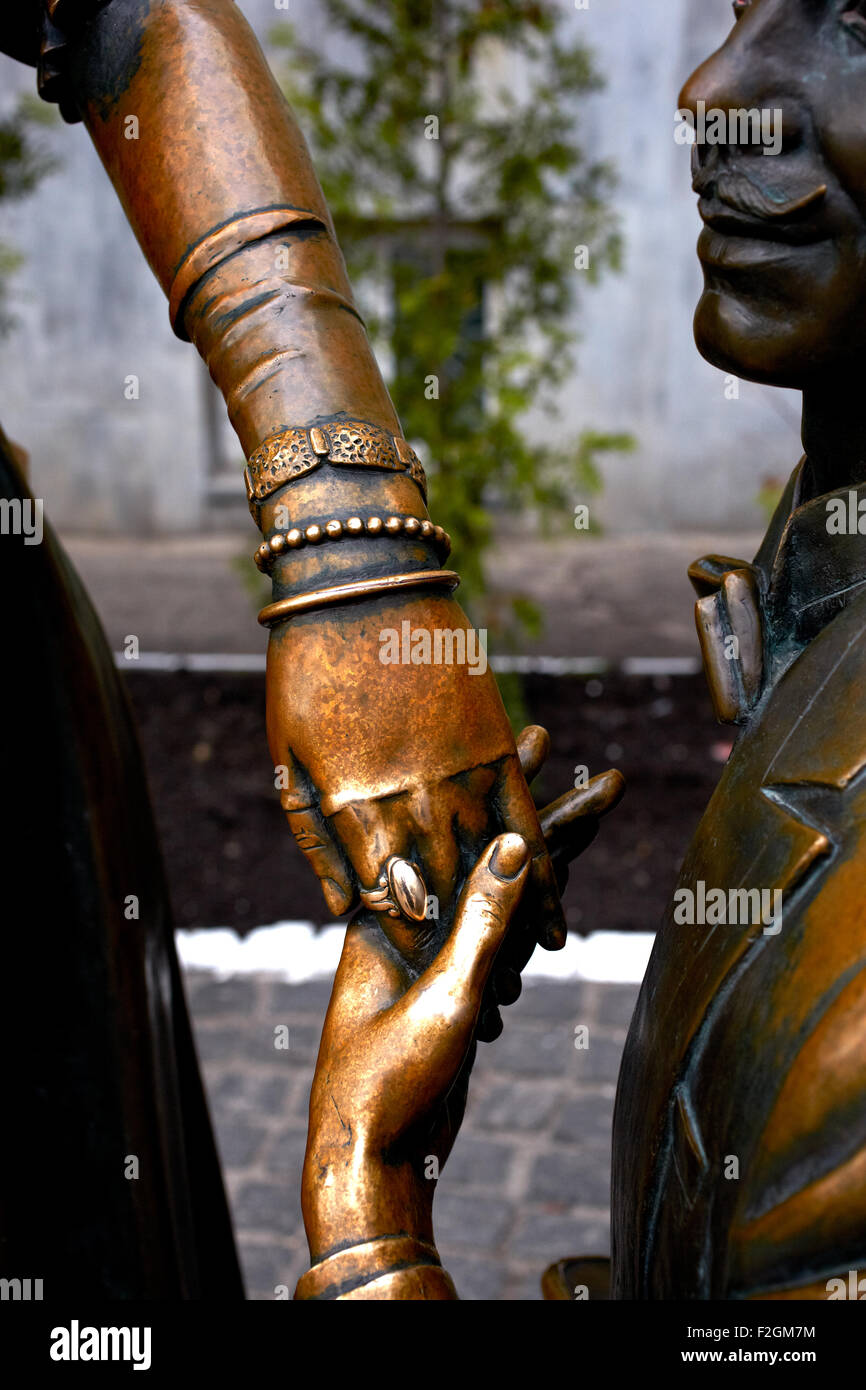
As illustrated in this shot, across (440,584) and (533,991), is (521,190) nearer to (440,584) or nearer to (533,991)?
(533,991)

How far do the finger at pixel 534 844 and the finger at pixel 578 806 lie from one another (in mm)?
51

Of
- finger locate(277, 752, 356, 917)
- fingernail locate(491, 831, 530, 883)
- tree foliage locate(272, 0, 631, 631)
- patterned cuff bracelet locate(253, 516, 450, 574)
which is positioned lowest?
fingernail locate(491, 831, 530, 883)

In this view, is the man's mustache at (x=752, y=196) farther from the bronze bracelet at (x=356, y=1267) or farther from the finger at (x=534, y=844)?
the bronze bracelet at (x=356, y=1267)

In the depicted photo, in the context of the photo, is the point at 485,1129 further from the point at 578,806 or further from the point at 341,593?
the point at 341,593

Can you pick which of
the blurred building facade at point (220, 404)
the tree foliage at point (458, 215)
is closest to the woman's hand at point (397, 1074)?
the tree foliage at point (458, 215)

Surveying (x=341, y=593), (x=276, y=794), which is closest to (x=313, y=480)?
(x=341, y=593)

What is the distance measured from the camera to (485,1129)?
3873 mm

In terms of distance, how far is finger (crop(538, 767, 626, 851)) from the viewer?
4.76ft

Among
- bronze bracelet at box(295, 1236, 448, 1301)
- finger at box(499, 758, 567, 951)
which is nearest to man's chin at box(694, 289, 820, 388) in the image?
finger at box(499, 758, 567, 951)

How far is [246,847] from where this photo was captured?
5406 mm

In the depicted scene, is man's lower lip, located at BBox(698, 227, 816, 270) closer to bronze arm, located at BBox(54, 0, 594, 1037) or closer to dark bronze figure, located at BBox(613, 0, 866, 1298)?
dark bronze figure, located at BBox(613, 0, 866, 1298)

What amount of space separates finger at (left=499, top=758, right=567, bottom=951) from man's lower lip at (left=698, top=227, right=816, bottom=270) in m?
0.52

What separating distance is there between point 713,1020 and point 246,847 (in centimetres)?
440

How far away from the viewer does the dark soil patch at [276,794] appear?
5016 mm
